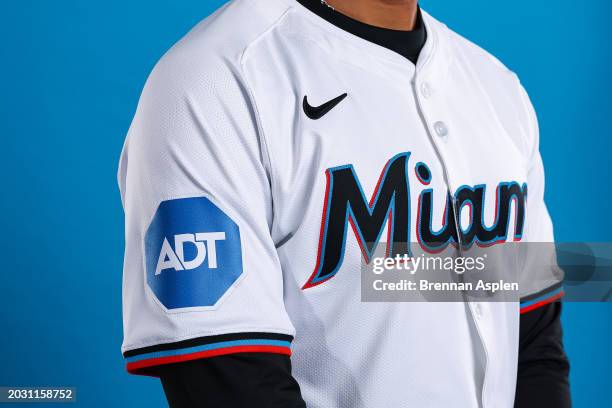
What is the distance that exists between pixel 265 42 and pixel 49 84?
89cm

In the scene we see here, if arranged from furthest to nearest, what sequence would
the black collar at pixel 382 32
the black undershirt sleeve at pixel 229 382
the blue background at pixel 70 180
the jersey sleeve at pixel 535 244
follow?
the blue background at pixel 70 180, the jersey sleeve at pixel 535 244, the black collar at pixel 382 32, the black undershirt sleeve at pixel 229 382

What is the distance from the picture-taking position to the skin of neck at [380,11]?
0.81 metres

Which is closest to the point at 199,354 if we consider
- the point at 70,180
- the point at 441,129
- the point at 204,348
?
the point at 204,348

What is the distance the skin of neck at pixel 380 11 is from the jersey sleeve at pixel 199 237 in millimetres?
179

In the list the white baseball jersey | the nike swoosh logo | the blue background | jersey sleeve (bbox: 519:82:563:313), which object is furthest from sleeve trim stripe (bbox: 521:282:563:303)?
the blue background

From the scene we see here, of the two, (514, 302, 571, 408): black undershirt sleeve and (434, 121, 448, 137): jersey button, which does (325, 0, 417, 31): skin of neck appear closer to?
(434, 121, 448, 137): jersey button

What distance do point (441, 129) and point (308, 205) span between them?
190mm

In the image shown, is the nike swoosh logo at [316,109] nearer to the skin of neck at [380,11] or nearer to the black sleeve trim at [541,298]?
the skin of neck at [380,11]

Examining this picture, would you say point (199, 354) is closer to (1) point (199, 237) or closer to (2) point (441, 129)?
(1) point (199, 237)

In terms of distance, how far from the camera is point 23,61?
1521 millimetres

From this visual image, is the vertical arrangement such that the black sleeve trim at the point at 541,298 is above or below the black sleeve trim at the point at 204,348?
above

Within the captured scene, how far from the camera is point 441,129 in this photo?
83 cm

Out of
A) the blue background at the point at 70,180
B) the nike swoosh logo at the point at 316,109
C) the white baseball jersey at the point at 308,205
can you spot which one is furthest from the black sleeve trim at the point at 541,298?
the blue background at the point at 70,180

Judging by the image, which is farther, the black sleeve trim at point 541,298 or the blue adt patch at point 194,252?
the black sleeve trim at point 541,298
